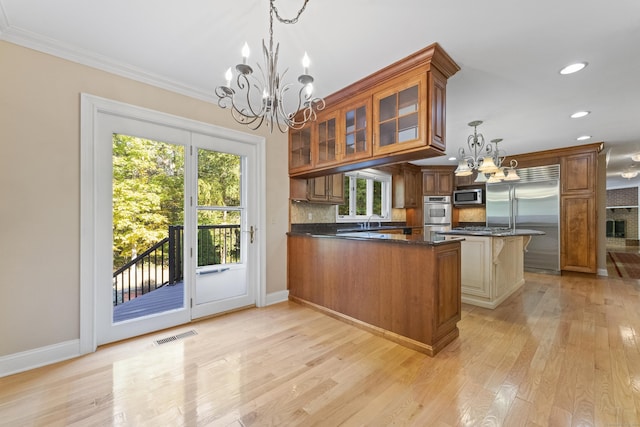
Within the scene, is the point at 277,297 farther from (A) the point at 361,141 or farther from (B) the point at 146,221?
(A) the point at 361,141

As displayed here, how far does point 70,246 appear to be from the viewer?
7.38 ft

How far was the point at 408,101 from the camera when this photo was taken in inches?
Answer: 92.7

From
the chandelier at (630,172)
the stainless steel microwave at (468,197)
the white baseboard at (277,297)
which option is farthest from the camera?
the chandelier at (630,172)

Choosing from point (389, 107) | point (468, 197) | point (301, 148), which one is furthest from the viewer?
point (468, 197)

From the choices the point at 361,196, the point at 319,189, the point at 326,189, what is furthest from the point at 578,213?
the point at 319,189

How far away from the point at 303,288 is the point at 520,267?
3.60 meters

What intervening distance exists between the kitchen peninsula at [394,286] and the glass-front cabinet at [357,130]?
89 centimetres

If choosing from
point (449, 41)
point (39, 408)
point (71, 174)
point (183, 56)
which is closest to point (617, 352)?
point (449, 41)

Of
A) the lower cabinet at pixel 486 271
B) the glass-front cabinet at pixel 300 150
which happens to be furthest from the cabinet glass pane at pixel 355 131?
the lower cabinet at pixel 486 271

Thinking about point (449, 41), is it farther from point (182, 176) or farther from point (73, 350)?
point (73, 350)

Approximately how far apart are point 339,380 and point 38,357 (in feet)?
7.59

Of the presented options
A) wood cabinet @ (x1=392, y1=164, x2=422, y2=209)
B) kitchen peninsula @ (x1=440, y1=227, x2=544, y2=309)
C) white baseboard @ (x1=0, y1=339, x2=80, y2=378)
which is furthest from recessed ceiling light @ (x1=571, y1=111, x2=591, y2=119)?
white baseboard @ (x1=0, y1=339, x2=80, y2=378)

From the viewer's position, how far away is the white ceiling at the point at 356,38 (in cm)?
176

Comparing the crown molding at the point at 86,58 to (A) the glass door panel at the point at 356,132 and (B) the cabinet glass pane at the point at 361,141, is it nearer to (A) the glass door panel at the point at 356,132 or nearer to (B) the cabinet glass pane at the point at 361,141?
(A) the glass door panel at the point at 356,132
